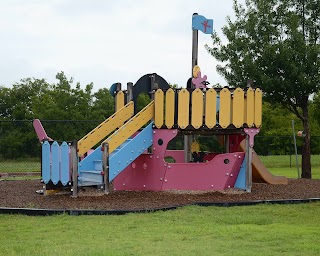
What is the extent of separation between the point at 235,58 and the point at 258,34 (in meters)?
1.07

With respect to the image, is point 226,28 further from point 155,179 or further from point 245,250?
point 245,250

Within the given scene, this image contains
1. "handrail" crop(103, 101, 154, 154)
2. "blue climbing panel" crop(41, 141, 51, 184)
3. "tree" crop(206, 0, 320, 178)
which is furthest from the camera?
"tree" crop(206, 0, 320, 178)

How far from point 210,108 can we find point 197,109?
293 millimetres

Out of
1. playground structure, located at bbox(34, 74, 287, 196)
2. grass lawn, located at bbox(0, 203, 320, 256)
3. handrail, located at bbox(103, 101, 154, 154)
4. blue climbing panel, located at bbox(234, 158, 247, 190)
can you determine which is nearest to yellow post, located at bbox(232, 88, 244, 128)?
playground structure, located at bbox(34, 74, 287, 196)

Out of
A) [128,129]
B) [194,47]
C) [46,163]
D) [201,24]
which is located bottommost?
[46,163]

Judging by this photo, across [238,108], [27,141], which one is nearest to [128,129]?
[238,108]

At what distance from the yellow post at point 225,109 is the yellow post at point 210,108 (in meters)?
0.16

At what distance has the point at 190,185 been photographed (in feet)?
46.1

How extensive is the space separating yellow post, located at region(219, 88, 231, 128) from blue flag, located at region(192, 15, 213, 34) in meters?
2.40

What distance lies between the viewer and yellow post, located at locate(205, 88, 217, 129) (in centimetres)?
1391

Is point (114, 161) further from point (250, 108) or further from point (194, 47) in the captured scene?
point (194, 47)

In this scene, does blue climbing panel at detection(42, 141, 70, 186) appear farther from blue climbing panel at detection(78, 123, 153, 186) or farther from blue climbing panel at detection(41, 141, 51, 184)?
blue climbing panel at detection(78, 123, 153, 186)

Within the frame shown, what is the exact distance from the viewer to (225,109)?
14.0 metres

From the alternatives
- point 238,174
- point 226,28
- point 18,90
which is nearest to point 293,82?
point 226,28
